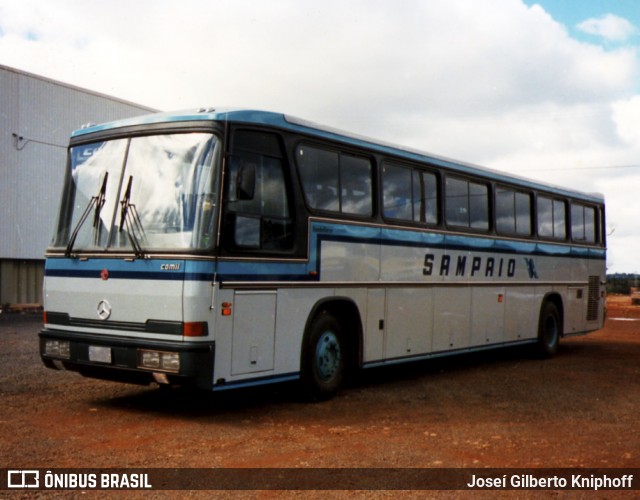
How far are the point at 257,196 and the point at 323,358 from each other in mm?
2162

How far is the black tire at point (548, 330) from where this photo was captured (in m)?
15.0

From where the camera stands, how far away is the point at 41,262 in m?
29.3

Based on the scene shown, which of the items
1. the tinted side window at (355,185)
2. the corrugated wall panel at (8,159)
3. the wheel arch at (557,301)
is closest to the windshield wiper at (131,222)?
the tinted side window at (355,185)

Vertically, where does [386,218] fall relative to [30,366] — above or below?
above

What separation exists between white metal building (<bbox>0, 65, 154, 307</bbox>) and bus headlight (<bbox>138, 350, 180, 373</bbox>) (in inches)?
827

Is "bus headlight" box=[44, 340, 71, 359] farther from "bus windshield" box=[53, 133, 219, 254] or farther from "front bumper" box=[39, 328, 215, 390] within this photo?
"bus windshield" box=[53, 133, 219, 254]

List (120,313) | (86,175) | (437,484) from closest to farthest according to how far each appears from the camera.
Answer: (437,484) < (120,313) < (86,175)

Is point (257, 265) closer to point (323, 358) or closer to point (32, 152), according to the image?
point (323, 358)

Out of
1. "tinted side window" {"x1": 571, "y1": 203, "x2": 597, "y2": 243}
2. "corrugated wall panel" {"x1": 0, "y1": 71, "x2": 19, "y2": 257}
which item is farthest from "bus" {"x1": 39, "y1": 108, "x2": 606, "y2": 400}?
"corrugated wall panel" {"x1": 0, "y1": 71, "x2": 19, "y2": 257}

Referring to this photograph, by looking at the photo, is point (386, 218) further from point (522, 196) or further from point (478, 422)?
point (522, 196)

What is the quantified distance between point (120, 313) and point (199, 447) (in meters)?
1.88

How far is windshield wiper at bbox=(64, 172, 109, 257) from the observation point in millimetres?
8523

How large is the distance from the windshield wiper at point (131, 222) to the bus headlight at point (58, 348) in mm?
1355

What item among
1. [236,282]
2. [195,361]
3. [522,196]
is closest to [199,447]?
[195,361]
